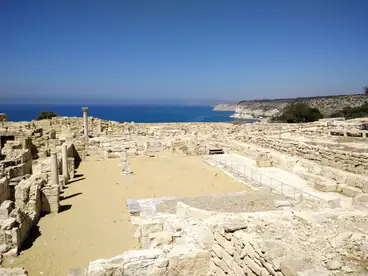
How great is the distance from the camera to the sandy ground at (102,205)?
300 inches

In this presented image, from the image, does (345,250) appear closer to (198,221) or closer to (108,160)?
(198,221)

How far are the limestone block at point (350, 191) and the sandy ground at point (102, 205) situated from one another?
3895 millimetres

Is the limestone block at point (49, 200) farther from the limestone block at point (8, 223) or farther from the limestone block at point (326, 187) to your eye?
the limestone block at point (326, 187)

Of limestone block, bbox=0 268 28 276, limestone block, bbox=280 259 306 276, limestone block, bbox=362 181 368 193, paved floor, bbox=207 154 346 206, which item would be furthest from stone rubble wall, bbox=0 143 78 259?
limestone block, bbox=362 181 368 193

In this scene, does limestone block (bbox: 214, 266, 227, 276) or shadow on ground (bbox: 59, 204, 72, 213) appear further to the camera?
shadow on ground (bbox: 59, 204, 72, 213)

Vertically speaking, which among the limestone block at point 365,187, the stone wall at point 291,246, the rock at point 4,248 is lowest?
the rock at point 4,248

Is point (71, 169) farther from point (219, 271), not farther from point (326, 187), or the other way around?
point (219, 271)

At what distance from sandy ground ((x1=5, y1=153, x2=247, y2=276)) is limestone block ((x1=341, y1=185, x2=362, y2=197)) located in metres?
3.90

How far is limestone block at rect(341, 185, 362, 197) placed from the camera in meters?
11.4

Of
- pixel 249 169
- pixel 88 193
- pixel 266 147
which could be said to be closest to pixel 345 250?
pixel 88 193

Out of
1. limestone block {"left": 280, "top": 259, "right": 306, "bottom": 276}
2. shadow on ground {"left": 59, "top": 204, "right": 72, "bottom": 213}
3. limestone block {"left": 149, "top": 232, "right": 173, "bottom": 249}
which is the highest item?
limestone block {"left": 280, "top": 259, "right": 306, "bottom": 276}

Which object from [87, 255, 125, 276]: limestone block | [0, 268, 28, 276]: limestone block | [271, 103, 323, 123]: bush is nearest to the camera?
[87, 255, 125, 276]: limestone block

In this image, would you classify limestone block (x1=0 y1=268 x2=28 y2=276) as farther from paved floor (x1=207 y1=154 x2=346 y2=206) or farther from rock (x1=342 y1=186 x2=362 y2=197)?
rock (x1=342 y1=186 x2=362 y2=197)

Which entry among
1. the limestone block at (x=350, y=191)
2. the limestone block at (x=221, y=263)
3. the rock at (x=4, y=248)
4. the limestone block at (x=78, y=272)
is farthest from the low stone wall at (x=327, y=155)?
the rock at (x=4, y=248)
